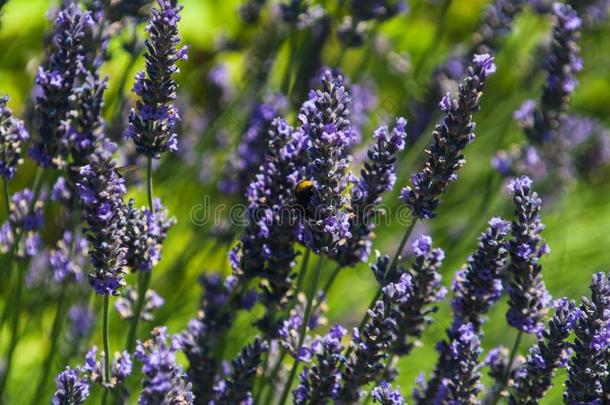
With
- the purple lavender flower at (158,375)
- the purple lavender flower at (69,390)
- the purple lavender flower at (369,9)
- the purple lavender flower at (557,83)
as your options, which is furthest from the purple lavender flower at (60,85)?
the purple lavender flower at (557,83)

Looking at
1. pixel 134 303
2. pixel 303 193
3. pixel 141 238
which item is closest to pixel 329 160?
pixel 303 193

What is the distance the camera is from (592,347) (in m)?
2.08

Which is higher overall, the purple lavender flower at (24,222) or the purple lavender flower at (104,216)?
the purple lavender flower at (24,222)

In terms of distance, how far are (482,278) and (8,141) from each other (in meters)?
1.30

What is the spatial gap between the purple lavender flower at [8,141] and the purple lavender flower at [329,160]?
2.59 feet

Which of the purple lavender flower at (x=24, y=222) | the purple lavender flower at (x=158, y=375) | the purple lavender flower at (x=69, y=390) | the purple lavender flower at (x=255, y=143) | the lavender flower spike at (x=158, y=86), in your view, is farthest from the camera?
the purple lavender flower at (x=255, y=143)

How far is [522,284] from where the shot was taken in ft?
7.83

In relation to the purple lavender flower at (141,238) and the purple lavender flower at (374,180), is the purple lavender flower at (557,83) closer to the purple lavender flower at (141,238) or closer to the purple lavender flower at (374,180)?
the purple lavender flower at (374,180)

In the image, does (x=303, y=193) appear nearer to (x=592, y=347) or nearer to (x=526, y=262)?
(x=526, y=262)

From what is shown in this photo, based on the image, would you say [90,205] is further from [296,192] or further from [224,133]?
[224,133]

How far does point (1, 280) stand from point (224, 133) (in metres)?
1.62

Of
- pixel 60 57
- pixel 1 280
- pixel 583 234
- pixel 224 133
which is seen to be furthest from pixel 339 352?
pixel 583 234

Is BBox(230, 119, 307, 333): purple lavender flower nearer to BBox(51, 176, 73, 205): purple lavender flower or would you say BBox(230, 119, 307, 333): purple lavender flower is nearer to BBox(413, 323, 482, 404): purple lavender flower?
BBox(413, 323, 482, 404): purple lavender flower

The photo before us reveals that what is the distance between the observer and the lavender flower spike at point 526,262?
7.33ft
